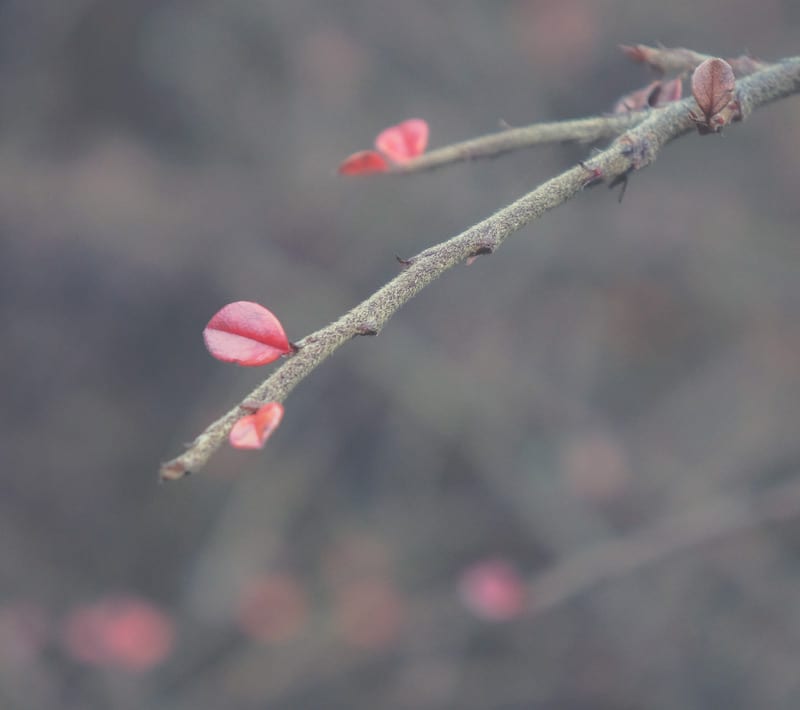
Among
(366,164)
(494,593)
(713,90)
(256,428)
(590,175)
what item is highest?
(494,593)

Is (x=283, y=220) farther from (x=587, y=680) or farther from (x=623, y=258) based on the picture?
(x=587, y=680)

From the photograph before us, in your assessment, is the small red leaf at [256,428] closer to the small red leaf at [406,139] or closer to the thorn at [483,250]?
the thorn at [483,250]

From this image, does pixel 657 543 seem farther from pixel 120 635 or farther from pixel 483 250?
pixel 483 250

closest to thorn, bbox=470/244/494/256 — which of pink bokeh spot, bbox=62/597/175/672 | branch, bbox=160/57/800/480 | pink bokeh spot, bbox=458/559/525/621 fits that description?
branch, bbox=160/57/800/480

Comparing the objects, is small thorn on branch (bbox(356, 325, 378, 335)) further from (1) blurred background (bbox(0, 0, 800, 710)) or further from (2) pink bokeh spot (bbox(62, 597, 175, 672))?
(2) pink bokeh spot (bbox(62, 597, 175, 672))

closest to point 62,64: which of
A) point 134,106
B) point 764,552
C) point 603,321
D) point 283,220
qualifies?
point 134,106

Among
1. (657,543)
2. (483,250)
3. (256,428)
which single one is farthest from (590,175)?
(657,543)

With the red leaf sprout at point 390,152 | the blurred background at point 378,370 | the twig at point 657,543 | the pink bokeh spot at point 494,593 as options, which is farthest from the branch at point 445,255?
the blurred background at point 378,370
